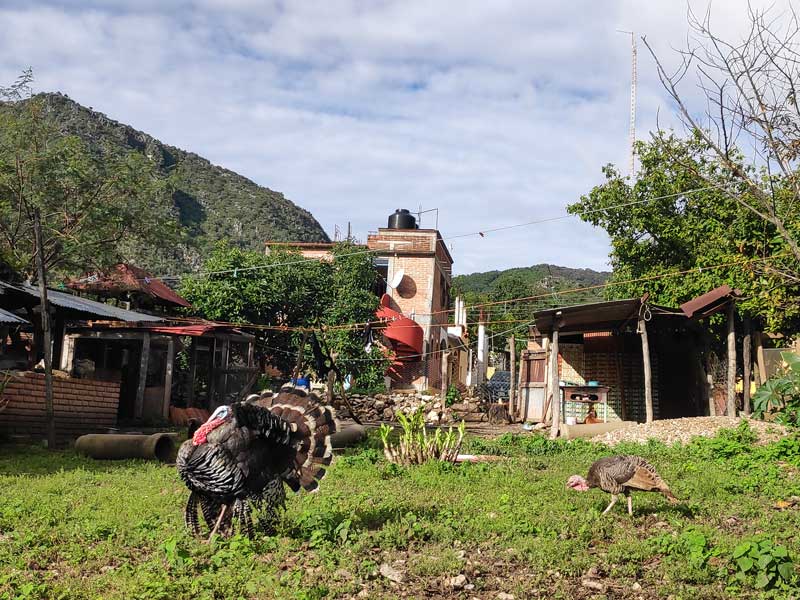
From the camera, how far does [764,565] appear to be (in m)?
5.79

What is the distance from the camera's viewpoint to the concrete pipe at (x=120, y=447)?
1330cm

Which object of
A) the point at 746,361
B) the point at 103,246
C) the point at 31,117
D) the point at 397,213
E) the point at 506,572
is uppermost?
the point at 397,213

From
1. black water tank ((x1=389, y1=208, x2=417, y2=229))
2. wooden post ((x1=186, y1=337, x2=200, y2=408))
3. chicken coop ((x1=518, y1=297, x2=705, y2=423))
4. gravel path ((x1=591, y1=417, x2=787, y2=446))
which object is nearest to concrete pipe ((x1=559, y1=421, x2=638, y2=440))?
gravel path ((x1=591, y1=417, x2=787, y2=446))

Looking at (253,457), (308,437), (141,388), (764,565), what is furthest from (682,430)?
(141,388)

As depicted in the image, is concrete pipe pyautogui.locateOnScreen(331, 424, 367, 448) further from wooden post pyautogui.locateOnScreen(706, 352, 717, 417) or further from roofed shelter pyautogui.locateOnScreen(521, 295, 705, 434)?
wooden post pyautogui.locateOnScreen(706, 352, 717, 417)

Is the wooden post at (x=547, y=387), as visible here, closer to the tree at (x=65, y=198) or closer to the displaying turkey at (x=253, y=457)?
the tree at (x=65, y=198)

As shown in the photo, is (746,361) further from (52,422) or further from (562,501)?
(52,422)

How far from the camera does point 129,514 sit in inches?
326

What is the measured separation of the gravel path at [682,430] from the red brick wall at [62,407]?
1123 cm

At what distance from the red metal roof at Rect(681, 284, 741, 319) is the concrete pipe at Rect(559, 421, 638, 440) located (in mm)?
3202

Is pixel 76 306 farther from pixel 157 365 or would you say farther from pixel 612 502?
pixel 612 502

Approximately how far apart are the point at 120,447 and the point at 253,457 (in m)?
7.32

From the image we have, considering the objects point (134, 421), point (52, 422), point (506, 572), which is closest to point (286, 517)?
point (506, 572)

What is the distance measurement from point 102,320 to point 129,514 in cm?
1422
